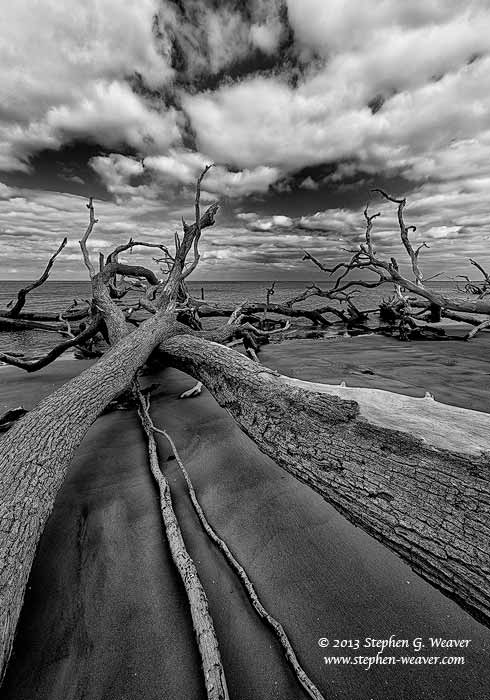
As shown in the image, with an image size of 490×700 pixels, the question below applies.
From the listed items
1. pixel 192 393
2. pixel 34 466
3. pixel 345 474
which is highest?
pixel 345 474

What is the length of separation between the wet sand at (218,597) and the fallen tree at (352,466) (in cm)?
38

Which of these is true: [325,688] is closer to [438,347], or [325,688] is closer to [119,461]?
[119,461]

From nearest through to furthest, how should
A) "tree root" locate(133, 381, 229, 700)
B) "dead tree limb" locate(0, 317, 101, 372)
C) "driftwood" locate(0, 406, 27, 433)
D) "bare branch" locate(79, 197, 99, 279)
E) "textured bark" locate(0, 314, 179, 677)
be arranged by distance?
"tree root" locate(133, 381, 229, 700) < "textured bark" locate(0, 314, 179, 677) < "driftwood" locate(0, 406, 27, 433) < "dead tree limb" locate(0, 317, 101, 372) < "bare branch" locate(79, 197, 99, 279)

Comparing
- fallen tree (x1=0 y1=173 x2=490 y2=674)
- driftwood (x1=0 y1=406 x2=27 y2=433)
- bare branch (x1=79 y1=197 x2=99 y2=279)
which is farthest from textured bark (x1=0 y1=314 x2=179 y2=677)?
bare branch (x1=79 y1=197 x2=99 y2=279)

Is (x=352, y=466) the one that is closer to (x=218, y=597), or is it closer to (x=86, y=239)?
(x=218, y=597)

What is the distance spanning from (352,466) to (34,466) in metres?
2.21

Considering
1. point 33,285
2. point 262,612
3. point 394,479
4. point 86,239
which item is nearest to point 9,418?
point 262,612

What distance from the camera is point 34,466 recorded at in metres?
2.18

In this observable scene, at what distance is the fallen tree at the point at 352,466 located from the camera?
1428mm

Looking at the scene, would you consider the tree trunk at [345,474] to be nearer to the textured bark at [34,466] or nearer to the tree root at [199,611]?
the textured bark at [34,466]

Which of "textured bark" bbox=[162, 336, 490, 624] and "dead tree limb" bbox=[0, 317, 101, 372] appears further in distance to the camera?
"dead tree limb" bbox=[0, 317, 101, 372]

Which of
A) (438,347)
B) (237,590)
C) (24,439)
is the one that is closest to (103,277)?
(24,439)

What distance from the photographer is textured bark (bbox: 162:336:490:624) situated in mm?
1379

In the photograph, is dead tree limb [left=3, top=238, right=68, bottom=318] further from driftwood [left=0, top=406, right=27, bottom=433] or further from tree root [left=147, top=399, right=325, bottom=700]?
tree root [left=147, top=399, right=325, bottom=700]
